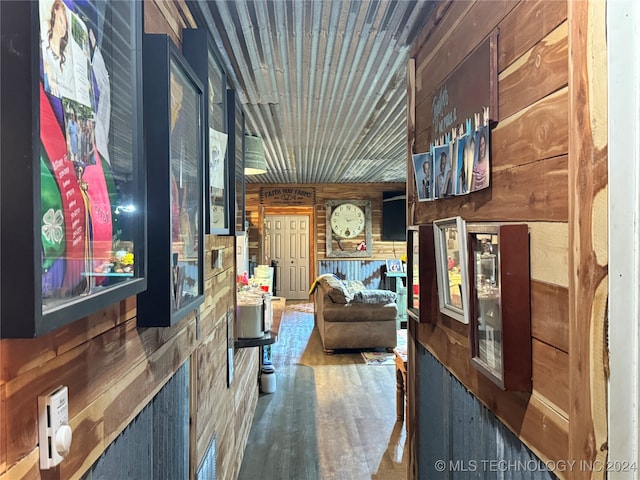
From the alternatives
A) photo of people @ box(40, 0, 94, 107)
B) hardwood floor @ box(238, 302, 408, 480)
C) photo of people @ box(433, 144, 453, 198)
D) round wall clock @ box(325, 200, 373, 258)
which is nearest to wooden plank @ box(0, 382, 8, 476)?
photo of people @ box(40, 0, 94, 107)

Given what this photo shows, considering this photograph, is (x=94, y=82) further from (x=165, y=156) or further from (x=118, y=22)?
(x=165, y=156)

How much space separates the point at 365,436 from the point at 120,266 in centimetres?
315

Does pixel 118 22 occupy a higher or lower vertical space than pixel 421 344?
higher

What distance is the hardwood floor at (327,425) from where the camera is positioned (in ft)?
10.3

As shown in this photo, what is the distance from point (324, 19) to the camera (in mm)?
2000

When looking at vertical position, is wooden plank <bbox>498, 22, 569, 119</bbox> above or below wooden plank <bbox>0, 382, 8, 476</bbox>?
above

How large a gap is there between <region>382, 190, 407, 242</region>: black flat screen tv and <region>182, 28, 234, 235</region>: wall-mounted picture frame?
281 inches

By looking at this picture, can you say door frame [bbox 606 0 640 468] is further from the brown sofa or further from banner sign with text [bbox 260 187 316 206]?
banner sign with text [bbox 260 187 316 206]

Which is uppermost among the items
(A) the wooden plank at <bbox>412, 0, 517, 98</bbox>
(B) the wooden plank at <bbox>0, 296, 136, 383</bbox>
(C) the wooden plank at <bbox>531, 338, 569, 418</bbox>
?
(A) the wooden plank at <bbox>412, 0, 517, 98</bbox>

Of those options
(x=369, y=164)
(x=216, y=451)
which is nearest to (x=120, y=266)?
(x=216, y=451)

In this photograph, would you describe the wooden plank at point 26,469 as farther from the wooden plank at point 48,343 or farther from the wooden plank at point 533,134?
the wooden plank at point 533,134

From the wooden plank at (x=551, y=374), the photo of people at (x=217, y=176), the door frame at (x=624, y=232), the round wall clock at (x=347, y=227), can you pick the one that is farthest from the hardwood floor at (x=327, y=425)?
the round wall clock at (x=347, y=227)

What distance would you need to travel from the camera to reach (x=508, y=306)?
112cm

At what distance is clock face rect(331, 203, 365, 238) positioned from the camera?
9398 mm
